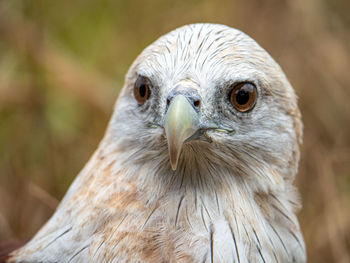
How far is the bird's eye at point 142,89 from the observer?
2.24 meters

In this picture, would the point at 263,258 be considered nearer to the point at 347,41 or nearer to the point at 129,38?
the point at 347,41

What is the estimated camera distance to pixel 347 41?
15.0 ft

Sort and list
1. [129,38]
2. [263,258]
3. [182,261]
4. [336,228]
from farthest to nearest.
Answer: [129,38] < [336,228] < [263,258] < [182,261]

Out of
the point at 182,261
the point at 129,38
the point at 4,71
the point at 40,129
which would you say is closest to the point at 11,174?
the point at 40,129

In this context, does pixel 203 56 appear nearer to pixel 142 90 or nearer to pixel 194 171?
pixel 142 90

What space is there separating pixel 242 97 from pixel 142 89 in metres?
0.43

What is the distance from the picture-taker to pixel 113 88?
462 cm

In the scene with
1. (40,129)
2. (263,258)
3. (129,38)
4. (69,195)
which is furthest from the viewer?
(129,38)

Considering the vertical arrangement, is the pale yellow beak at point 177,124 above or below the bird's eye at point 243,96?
below

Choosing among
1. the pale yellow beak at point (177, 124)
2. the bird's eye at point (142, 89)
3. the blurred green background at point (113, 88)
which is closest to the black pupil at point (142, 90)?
the bird's eye at point (142, 89)

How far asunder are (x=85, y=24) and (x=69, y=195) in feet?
10.7

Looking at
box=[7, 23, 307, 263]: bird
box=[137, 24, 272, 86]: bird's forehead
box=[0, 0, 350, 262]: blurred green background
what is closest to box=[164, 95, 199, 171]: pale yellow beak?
box=[7, 23, 307, 263]: bird

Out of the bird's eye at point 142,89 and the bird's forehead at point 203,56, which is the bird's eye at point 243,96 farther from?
the bird's eye at point 142,89

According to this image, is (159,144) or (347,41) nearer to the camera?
(159,144)
